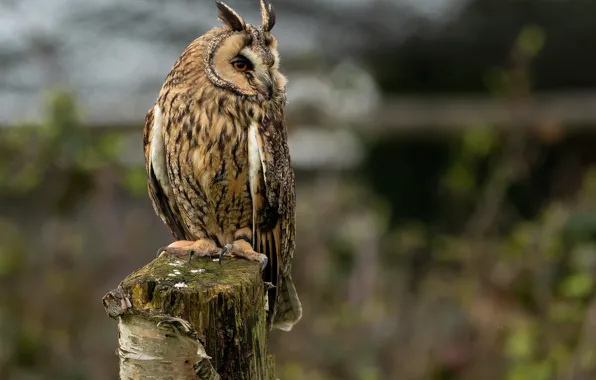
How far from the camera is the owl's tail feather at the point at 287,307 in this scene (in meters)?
2.36

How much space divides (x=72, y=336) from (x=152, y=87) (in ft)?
12.0

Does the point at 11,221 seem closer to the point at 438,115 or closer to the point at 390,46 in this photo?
the point at 438,115

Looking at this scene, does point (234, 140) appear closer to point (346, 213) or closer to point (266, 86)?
point (266, 86)

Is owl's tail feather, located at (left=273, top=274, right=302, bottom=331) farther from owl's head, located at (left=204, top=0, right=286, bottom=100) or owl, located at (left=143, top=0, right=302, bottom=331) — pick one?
owl's head, located at (left=204, top=0, right=286, bottom=100)

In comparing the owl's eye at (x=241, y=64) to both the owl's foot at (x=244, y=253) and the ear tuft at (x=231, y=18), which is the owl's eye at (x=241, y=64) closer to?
the ear tuft at (x=231, y=18)

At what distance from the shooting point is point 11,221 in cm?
499

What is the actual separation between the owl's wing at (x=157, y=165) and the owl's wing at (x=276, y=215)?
1.00ft

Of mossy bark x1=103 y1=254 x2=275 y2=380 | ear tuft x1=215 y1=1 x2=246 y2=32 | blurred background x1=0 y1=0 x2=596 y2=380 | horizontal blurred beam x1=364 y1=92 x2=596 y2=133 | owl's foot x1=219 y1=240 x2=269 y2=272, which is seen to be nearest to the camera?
mossy bark x1=103 y1=254 x2=275 y2=380

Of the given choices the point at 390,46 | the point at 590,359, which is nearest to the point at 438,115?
the point at 390,46

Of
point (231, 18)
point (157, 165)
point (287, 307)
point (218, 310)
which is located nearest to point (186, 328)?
point (218, 310)

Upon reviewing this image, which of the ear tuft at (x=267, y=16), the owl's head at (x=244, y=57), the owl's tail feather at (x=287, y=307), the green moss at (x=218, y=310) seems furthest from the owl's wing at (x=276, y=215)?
the green moss at (x=218, y=310)

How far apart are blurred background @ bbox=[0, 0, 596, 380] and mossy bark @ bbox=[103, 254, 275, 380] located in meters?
2.39

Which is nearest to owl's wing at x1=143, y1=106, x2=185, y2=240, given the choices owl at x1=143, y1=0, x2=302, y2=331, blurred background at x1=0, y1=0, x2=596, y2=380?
owl at x1=143, y1=0, x2=302, y2=331

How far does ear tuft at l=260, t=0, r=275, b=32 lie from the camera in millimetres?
2266
